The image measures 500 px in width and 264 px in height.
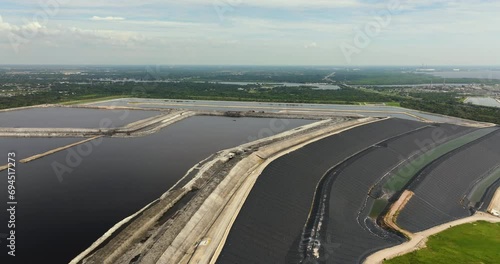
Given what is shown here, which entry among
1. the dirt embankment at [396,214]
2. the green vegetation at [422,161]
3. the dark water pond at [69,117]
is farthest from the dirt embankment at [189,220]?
the dark water pond at [69,117]

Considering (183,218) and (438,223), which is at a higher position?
(183,218)

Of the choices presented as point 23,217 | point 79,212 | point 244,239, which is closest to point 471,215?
point 244,239

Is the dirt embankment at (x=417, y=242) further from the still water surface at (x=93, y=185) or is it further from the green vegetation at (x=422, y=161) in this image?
the still water surface at (x=93, y=185)

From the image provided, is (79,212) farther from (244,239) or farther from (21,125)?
(21,125)

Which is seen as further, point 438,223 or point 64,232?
point 438,223

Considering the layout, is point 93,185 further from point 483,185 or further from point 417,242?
point 483,185
